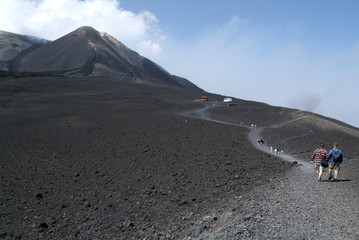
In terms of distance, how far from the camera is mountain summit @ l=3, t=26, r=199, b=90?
7200cm

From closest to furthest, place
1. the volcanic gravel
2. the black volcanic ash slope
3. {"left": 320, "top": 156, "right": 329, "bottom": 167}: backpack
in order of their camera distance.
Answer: the volcanic gravel → {"left": 320, "top": 156, "right": 329, "bottom": 167}: backpack → the black volcanic ash slope

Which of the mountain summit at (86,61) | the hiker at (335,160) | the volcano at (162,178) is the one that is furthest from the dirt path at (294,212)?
the mountain summit at (86,61)

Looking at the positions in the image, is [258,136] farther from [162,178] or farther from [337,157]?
[337,157]

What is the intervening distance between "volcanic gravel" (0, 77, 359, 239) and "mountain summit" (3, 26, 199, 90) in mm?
46620

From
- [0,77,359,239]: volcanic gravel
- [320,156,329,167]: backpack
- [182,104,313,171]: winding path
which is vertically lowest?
[0,77,359,239]: volcanic gravel

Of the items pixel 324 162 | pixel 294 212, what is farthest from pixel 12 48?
pixel 294 212

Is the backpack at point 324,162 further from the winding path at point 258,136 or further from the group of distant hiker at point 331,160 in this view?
the winding path at point 258,136

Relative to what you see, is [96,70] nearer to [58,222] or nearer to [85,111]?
[85,111]

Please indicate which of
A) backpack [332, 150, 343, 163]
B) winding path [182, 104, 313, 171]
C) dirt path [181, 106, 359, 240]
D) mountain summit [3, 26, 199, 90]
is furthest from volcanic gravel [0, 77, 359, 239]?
mountain summit [3, 26, 199, 90]

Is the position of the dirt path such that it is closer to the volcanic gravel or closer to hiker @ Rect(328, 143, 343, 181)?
the volcanic gravel

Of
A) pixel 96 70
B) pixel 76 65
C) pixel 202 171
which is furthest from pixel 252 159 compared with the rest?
pixel 76 65

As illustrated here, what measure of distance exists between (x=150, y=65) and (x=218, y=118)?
71033 mm

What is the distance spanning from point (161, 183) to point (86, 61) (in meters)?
70.4

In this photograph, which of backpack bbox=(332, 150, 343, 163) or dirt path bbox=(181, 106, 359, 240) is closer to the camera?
dirt path bbox=(181, 106, 359, 240)
